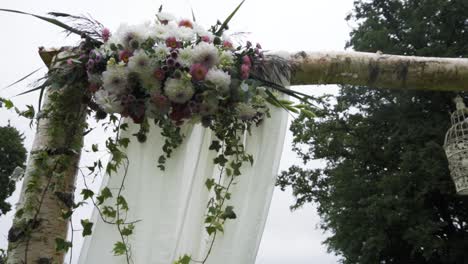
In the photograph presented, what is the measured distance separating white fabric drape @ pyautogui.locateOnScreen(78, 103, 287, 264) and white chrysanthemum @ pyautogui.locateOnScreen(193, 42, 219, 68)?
25cm

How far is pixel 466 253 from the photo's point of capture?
9148 mm

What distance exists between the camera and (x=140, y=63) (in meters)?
1.31

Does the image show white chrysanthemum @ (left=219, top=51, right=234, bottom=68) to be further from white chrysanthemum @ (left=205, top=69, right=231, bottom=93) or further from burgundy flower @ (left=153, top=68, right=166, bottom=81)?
burgundy flower @ (left=153, top=68, right=166, bottom=81)

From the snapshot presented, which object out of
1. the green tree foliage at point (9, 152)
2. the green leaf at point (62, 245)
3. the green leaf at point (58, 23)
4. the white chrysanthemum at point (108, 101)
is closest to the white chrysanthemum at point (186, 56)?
the white chrysanthemum at point (108, 101)

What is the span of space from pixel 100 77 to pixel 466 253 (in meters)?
9.69

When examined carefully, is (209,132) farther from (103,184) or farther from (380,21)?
(380,21)

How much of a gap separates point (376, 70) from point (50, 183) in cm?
123

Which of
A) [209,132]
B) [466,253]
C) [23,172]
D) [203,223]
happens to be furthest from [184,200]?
[466,253]

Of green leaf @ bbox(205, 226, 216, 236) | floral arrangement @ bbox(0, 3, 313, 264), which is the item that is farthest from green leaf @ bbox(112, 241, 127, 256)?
green leaf @ bbox(205, 226, 216, 236)

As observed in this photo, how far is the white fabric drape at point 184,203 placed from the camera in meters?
1.38

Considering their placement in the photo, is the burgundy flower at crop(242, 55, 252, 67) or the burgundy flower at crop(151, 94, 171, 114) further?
the burgundy flower at crop(242, 55, 252, 67)

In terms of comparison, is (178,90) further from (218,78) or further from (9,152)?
(9,152)

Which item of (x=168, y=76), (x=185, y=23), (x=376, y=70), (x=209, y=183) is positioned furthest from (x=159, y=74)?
(x=376, y=70)

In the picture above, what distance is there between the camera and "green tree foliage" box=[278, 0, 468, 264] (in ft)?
30.6
